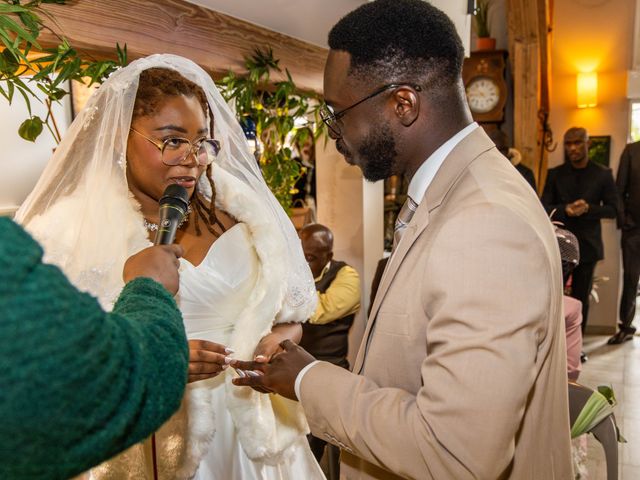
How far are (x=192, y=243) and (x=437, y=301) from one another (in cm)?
109

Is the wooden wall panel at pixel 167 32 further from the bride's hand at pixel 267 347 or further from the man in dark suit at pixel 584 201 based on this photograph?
the man in dark suit at pixel 584 201

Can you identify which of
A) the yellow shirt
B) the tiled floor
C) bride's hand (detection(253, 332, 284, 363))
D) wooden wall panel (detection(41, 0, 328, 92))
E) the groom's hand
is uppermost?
wooden wall panel (detection(41, 0, 328, 92))

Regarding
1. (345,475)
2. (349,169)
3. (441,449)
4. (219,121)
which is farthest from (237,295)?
(349,169)

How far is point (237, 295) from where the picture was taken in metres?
1.84

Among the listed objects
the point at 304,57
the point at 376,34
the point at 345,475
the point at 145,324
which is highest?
the point at 304,57

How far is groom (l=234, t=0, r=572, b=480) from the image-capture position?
89 cm

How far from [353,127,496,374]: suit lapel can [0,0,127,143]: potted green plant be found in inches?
46.9

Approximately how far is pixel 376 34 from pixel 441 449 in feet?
2.70

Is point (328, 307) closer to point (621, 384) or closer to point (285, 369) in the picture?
point (285, 369)

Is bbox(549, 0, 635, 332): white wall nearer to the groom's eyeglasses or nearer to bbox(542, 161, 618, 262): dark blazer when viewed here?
bbox(542, 161, 618, 262): dark blazer

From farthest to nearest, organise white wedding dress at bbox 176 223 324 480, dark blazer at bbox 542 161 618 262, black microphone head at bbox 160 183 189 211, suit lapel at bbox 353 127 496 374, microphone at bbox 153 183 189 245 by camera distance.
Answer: dark blazer at bbox 542 161 618 262 < white wedding dress at bbox 176 223 324 480 < black microphone head at bbox 160 183 189 211 < microphone at bbox 153 183 189 245 < suit lapel at bbox 353 127 496 374

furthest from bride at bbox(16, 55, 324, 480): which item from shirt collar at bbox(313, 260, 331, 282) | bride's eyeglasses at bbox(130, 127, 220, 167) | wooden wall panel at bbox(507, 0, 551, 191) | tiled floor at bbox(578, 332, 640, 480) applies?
wooden wall panel at bbox(507, 0, 551, 191)

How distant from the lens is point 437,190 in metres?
1.10

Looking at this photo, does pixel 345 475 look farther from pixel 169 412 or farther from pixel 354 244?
pixel 354 244
